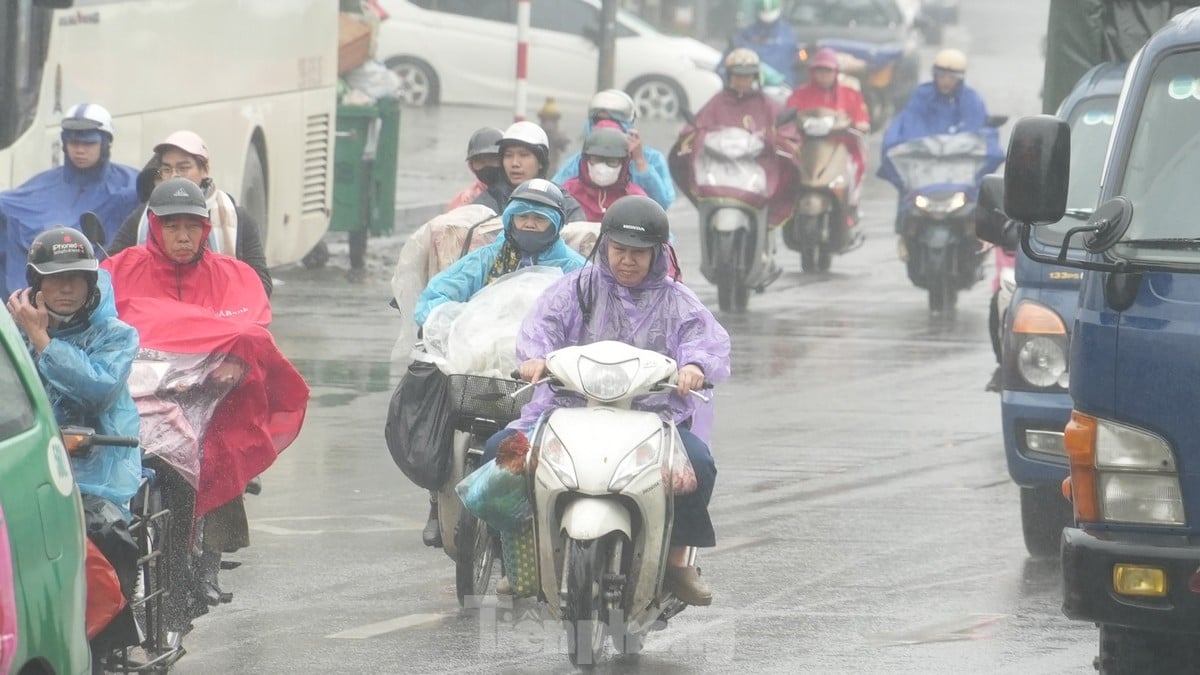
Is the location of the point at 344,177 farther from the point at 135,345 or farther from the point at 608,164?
the point at 135,345

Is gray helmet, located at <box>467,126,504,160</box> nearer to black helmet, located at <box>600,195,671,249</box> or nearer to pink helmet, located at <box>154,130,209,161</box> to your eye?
pink helmet, located at <box>154,130,209,161</box>

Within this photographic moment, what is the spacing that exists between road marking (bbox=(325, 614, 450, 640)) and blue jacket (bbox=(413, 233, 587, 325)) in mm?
1028

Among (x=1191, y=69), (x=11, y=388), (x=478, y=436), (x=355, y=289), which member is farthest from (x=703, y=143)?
(x=11, y=388)

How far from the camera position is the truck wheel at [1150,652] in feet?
21.7

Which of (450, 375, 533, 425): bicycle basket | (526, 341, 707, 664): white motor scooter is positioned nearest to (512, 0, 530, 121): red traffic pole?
(450, 375, 533, 425): bicycle basket

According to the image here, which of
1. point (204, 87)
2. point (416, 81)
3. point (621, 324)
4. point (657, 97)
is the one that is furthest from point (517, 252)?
point (657, 97)

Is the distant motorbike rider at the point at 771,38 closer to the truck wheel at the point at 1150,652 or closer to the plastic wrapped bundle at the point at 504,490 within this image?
the plastic wrapped bundle at the point at 504,490

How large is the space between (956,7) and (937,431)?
3677cm

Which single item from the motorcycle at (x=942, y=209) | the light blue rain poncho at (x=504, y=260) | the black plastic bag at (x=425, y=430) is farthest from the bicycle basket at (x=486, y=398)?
the motorcycle at (x=942, y=209)

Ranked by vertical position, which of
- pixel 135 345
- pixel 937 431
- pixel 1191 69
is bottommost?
pixel 937 431

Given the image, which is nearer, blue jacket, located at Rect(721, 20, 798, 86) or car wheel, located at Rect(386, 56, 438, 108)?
car wheel, located at Rect(386, 56, 438, 108)

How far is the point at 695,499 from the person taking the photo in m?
7.94

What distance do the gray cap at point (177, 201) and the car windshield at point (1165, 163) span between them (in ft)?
9.66

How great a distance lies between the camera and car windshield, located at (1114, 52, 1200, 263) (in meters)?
6.68
